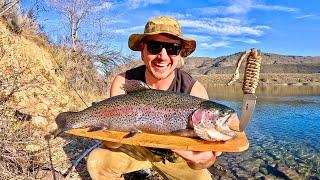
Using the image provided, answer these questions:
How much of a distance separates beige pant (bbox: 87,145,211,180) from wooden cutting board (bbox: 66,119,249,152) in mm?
1028

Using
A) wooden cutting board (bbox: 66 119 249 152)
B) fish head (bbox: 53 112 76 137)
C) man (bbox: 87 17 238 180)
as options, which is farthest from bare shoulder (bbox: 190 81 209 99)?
fish head (bbox: 53 112 76 137)

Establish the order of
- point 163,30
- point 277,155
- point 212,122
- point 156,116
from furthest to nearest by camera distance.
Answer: point 277,155 < point 163,30 < point 156,116 < point 212,122

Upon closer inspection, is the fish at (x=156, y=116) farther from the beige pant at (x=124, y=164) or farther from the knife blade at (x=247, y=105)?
the beige pant at (x=124, y=164)

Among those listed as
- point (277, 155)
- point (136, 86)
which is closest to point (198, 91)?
point (136, 86)

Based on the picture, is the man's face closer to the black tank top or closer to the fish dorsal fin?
the black tank top

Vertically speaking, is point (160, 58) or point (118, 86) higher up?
point (160, 58)

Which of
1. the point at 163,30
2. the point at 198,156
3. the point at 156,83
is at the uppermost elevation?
the point at 163,30

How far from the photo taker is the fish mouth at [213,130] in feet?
12.3

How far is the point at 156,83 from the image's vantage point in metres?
5.07

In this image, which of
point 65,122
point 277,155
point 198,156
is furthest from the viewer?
point 277,155

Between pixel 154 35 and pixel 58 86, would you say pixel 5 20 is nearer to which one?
pixel 58 86

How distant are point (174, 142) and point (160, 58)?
1233 mm

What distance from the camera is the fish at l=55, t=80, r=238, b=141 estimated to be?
12.4 feet

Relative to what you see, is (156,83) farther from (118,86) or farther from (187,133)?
(187,133)
